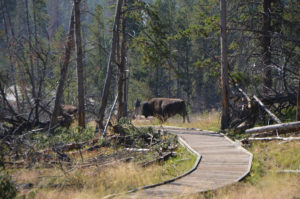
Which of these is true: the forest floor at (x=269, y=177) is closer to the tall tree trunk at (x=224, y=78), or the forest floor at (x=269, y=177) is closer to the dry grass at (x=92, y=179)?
the dry grass at (x=92, y=179)

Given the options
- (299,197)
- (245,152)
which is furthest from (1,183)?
(245,152)

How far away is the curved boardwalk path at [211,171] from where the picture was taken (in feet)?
21.8

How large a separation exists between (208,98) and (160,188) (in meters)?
40.4

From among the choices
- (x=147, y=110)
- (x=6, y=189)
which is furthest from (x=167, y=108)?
(x=6, y=189)

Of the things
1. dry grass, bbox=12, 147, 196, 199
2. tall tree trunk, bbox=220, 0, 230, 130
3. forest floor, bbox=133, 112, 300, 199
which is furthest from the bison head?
dry grass, bbox=12, 147, 196, 199

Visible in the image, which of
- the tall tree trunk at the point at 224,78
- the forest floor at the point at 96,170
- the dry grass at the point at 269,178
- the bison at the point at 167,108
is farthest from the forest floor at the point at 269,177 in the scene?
the bison at the point at 167,108

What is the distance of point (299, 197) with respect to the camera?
20.3ft

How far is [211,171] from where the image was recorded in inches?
320

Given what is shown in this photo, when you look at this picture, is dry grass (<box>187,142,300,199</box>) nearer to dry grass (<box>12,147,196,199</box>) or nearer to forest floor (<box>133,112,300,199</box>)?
forest floor (<box>133,112,300,199</box>)

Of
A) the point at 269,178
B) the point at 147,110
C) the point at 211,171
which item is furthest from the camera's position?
Answer: the point at 147,110

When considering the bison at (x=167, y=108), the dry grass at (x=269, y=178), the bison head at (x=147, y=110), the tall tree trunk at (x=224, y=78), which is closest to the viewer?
the dry grass at (x=269, y=178)

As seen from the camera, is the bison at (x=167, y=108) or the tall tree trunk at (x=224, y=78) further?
the bison at (x=167, y=108)

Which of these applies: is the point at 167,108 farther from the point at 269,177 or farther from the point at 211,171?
the point at 269,177

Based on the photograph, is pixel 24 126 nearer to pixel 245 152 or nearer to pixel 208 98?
pixel 245 152
